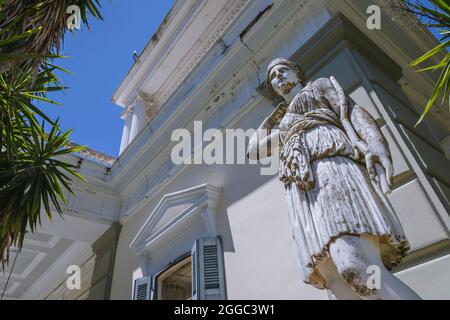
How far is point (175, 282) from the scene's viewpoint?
5.27 metres

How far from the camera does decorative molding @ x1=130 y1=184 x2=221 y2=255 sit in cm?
485

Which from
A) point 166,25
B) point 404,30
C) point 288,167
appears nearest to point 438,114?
point 404,30

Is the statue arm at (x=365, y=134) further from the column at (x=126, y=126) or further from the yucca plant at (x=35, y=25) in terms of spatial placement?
the column at (x=126, y=126)

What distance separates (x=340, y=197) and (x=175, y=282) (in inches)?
172

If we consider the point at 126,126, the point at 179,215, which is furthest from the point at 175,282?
the point at 126,126

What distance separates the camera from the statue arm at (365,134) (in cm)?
152

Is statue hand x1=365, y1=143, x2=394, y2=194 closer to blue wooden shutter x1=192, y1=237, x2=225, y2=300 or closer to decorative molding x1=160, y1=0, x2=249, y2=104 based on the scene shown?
blue wooden shutter x1=192, y1=237, x2=225, y2=300

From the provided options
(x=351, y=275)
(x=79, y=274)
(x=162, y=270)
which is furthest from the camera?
(x=79, y=274)

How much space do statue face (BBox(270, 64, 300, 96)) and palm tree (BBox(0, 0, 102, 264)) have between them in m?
2.10

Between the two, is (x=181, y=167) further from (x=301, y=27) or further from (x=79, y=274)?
(x=79, y=274)

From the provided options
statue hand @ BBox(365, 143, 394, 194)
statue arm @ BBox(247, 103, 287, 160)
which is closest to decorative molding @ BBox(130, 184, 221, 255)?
statue arm @ BBox(247, 103, 287, 160)

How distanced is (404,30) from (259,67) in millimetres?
2462

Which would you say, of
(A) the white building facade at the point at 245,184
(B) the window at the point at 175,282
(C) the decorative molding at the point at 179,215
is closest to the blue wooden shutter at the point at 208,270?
(A) the white building facade at the point at 245,184

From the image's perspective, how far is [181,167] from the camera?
6.05 metres
